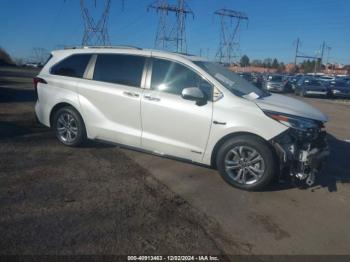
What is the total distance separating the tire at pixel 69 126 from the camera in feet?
19.4

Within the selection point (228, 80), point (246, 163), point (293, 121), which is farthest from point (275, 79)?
point (246, 163)

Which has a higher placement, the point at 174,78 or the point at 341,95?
the point at 341,95

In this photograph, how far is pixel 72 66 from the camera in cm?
605

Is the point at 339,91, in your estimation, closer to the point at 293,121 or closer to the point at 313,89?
the point at 313,89

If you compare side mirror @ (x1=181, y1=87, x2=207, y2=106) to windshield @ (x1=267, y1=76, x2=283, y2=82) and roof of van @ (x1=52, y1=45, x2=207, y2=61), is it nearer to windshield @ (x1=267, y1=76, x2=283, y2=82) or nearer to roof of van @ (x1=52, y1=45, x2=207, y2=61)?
roof of van @ (x1=52, y1=45, x2=207, y2=61)

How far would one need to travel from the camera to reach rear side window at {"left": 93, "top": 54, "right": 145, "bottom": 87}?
5441 mm

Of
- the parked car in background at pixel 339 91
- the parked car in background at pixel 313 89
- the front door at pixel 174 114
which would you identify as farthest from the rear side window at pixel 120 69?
the parked car in background at pixel 339 91

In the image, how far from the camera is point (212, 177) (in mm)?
5148

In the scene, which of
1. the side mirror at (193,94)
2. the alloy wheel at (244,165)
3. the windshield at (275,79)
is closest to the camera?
the alloy wheel at (244,165)

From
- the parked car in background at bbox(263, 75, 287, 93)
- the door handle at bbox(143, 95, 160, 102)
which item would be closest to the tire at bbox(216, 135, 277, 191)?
the door handle at bbox(143, 95, 160, 102)

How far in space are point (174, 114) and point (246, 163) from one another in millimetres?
1252

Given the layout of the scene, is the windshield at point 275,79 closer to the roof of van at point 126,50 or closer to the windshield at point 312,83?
the windshield at point 312,83

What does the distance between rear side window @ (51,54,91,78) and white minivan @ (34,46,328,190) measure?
0.06ft

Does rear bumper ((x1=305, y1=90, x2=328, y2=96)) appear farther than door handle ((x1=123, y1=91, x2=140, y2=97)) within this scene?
Yes
